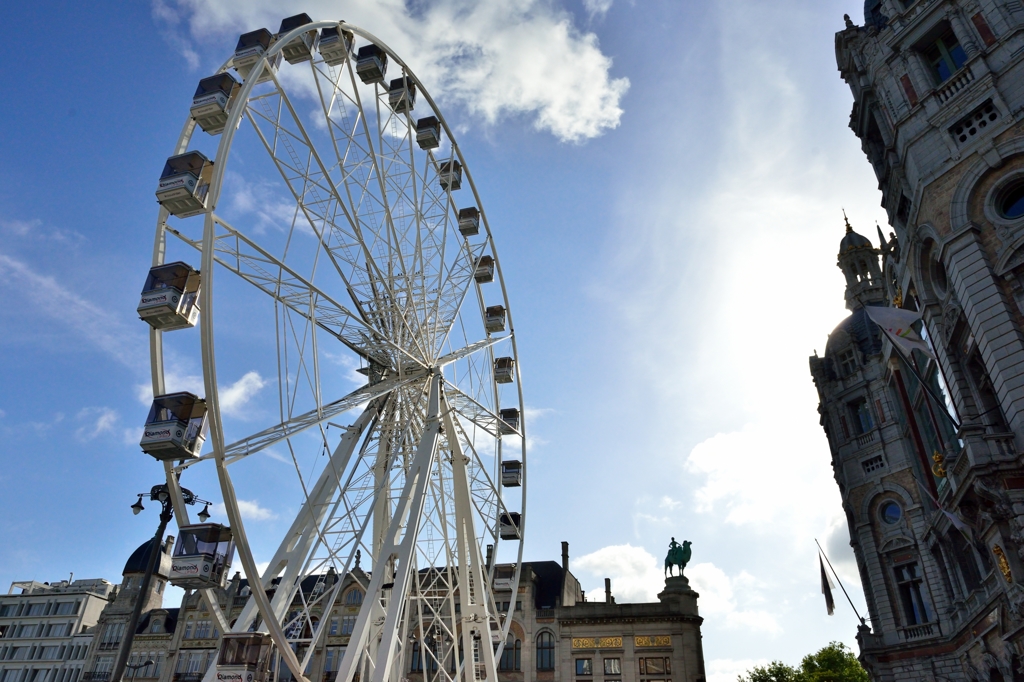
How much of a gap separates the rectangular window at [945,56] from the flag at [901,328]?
9.37m

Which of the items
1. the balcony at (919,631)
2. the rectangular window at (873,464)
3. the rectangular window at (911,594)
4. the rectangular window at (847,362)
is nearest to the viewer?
the balcony at (919,631)

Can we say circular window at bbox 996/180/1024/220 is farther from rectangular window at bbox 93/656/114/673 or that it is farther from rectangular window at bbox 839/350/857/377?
rectangular window at bbox 93/656/114/673

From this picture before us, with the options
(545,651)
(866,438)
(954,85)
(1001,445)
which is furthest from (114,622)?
(954,85)

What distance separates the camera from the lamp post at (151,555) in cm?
1808

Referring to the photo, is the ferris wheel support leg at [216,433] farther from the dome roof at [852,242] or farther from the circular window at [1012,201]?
the dome roof at [852,242]

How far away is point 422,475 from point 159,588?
57955 millimetres

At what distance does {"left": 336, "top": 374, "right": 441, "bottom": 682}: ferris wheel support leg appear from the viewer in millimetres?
22203

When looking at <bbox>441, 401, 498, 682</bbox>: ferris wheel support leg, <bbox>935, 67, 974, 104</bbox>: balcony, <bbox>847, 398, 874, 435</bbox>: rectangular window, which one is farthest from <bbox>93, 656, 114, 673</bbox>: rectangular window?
<bbox>935, 67, 974, 104</bbox>: balcony

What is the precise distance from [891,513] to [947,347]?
1589 cm

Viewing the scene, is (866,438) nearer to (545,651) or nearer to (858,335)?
Answer: (858,335)

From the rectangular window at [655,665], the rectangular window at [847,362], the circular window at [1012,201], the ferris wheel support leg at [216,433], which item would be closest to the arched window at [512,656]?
the rectangular window at [655,665]

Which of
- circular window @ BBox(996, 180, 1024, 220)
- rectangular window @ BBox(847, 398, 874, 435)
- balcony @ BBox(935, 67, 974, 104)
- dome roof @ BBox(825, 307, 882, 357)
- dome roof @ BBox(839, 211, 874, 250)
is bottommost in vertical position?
circular window @ BBox(996, 180, 1024, 220)

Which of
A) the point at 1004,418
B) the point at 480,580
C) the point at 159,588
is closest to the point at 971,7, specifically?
the point at 1004,418

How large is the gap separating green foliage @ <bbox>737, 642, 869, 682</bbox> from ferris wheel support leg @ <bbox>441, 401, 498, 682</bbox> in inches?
1772
